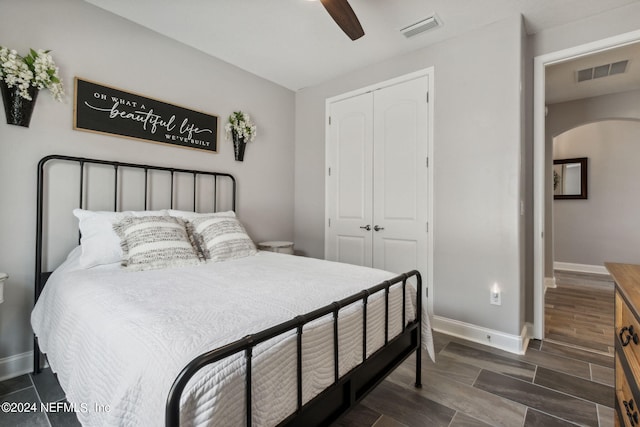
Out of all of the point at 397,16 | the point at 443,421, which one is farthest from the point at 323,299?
the point at 397,16

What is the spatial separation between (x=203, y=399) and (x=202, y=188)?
246 centimetres

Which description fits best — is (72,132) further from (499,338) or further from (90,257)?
(499,338)

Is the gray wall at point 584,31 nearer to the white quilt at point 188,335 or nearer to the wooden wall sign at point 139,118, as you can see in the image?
the white quilt at point 188,335

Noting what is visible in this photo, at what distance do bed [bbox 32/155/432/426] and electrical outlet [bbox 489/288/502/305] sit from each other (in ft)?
3.13

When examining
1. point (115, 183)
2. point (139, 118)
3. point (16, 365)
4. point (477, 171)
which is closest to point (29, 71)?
point (139, 118)

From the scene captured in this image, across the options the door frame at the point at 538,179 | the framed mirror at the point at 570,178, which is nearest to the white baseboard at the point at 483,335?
the door frame at the point at 538,179

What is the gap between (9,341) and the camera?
6.45 feet

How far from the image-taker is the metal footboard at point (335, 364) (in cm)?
76

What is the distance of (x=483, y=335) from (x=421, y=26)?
261cm

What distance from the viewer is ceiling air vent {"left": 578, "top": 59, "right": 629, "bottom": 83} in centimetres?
308

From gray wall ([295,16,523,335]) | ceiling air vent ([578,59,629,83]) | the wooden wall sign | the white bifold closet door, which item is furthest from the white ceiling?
ceiling air vent ([578,59,629,83])

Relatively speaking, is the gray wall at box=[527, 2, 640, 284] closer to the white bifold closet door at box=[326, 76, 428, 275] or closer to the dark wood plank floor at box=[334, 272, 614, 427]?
the dark wood plank floor at box=[334, 272, 614, 427]

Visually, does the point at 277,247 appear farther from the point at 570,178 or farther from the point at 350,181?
the point at 570,178

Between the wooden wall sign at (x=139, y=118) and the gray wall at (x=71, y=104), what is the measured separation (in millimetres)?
60
